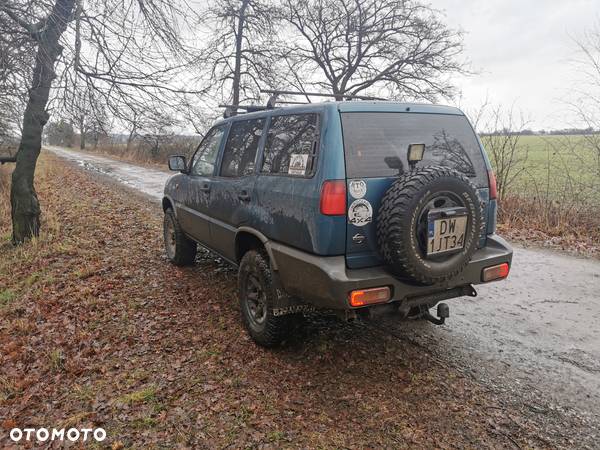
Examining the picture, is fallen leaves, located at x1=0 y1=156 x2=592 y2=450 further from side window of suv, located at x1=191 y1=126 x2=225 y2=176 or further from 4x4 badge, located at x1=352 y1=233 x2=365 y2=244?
side window of suv, located at x1=191 y1=126 x2=225 y2=176

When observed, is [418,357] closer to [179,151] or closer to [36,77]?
[36,77]

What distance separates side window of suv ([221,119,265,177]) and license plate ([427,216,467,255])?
5.60 feet

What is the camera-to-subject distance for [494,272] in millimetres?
3148

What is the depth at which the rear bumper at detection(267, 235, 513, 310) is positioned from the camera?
2.61 m

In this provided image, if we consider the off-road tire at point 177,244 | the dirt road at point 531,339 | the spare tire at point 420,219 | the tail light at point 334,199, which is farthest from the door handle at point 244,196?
the off-road tire at point 177,244

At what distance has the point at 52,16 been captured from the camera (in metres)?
4.95

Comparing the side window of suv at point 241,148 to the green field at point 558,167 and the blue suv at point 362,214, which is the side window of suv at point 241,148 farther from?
the green field at point 558,167

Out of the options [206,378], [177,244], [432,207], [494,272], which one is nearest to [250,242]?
[206,378]

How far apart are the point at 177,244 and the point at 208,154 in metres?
1.60

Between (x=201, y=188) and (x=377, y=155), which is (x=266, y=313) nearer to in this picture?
(x=377, y=155)

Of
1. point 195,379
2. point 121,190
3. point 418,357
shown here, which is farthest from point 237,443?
point 121,190

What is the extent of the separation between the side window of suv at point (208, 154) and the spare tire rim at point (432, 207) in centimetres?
257

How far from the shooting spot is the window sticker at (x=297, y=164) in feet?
9.61

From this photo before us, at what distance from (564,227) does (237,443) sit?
7.41 m
